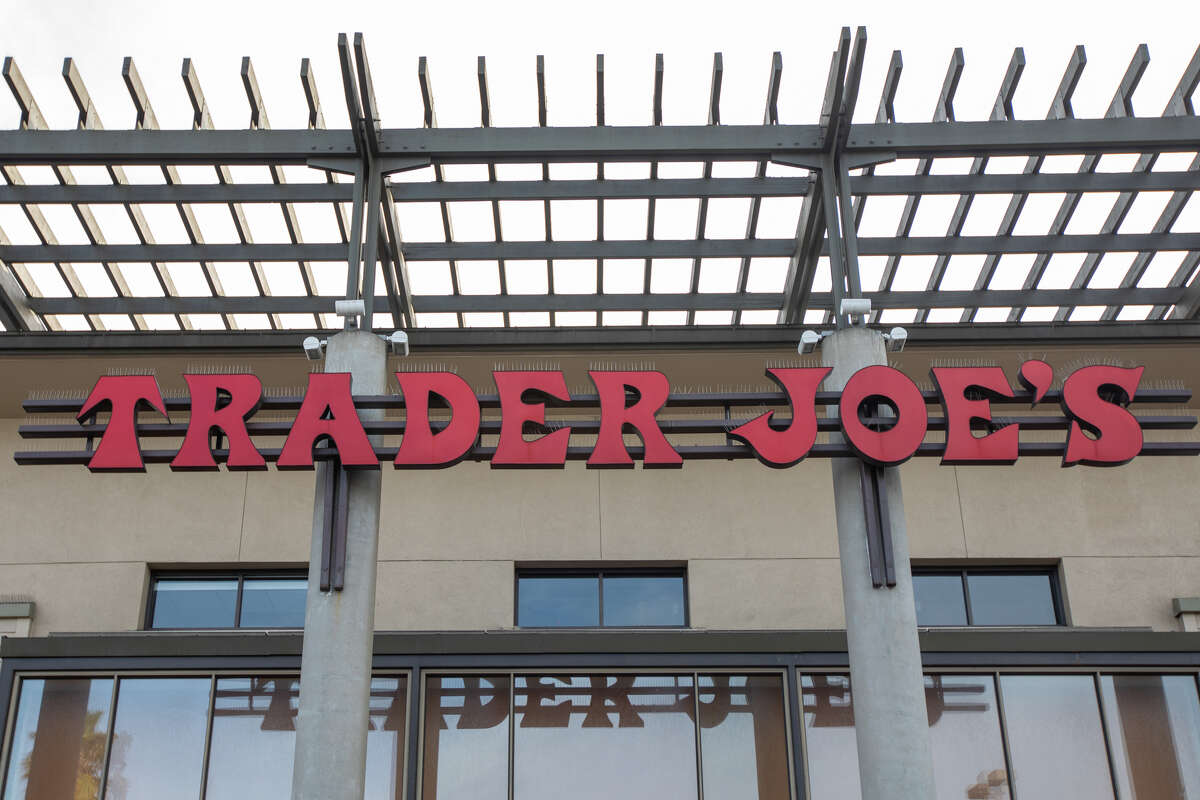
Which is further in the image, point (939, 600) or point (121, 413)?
point (939, 600)

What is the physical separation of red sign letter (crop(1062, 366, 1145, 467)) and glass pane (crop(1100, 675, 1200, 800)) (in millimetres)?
3159

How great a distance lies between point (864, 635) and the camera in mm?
15242

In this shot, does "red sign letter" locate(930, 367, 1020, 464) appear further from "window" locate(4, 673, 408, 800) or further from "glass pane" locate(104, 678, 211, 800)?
"glass pane" locate(104, 678, 211, 800)

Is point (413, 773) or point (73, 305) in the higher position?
point (73, 305)

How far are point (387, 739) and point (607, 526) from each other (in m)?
5.50

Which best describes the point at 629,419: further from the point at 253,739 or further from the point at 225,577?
the point at 225,577

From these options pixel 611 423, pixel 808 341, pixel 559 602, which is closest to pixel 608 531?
pixel 559 602

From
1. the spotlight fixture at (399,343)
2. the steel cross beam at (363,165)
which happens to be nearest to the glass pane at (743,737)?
the spotlight fixture at (399,343)

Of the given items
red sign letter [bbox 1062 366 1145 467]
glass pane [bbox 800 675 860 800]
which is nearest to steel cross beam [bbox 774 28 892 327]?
red sign letter [bbox 1062 366 1145 467]

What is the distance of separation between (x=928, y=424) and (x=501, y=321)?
28.0ft

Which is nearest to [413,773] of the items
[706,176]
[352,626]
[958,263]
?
[352,626]

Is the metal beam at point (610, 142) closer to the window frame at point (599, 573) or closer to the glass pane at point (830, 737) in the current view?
the window frame at point (599, 573)

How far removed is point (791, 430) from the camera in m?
16.1

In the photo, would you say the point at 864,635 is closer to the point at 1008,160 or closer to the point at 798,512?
the point at 798,512
